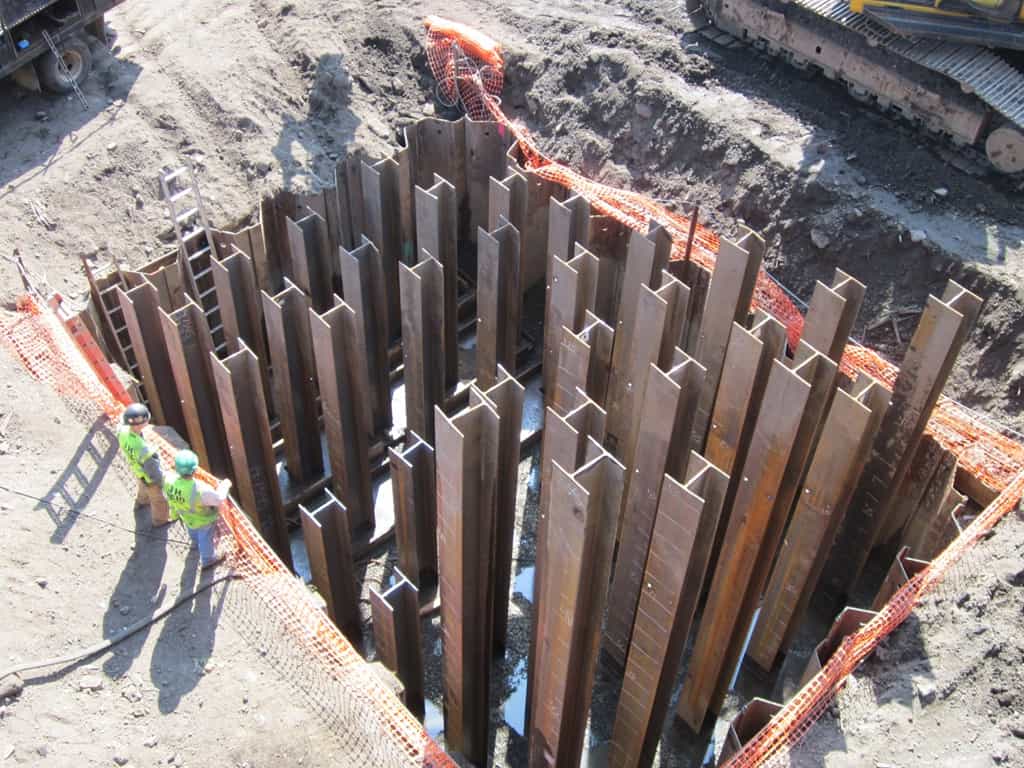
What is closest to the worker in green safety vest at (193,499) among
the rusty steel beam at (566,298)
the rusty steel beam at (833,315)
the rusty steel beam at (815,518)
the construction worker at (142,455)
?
the construction worker at (142,455)

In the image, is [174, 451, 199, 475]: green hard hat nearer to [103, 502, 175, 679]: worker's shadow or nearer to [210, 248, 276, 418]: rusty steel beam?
A: [103, 502, 175, 679]: worker's shadow

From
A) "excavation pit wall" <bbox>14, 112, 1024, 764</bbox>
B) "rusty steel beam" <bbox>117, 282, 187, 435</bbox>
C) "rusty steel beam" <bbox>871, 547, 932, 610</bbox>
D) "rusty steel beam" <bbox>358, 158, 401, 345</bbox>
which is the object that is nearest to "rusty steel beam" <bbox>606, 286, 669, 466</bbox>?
"excavation pit wall" <bbox>14, 112, 1024, 764</bbox>

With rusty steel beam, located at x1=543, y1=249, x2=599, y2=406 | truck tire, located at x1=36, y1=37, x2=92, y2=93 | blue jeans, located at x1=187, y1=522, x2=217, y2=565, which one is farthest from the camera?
Answer: truck tire, located at x1=36, y1=37, x2=92, y2=93

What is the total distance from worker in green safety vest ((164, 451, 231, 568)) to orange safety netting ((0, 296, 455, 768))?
30cm

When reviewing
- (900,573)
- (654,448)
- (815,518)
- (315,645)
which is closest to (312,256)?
(654,448)

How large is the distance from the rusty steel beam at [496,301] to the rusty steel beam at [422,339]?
564 millimetres

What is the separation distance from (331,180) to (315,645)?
761 cm

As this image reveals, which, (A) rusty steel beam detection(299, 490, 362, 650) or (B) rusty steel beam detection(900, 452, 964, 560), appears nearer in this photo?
(A) rusty steel beam detection(299, 490, 362, 650)

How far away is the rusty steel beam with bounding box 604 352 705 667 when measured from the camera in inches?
339

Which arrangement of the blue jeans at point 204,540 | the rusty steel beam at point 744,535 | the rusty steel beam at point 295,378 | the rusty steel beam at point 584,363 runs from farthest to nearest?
the rusty steel beam at point 295,378 → the rusty steel beam at point 584,363 → the rusty steel beam at point 744,535 → the blue jeans at point 204,540

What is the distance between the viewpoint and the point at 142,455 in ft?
25.5

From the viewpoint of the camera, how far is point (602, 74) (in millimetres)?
14305

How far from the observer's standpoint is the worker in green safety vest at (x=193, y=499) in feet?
24.7

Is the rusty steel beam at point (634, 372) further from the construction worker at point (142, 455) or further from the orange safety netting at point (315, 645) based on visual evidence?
the construction worker at point (142, 455)
